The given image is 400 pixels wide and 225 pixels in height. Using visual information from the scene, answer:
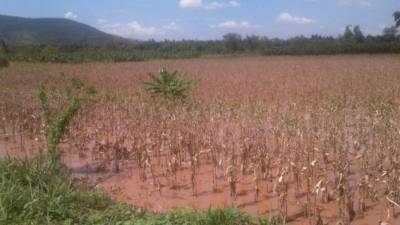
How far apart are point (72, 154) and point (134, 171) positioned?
1.56 m

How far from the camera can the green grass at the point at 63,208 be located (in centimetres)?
486

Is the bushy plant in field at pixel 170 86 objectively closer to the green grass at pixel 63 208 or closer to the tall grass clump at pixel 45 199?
the tall grass clump at pixel 45 199

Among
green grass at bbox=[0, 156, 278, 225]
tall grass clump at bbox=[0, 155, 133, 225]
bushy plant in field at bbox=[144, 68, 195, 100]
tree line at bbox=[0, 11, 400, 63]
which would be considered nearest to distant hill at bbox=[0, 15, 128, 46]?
tree line at bbox=[0, 11, 400, 63]

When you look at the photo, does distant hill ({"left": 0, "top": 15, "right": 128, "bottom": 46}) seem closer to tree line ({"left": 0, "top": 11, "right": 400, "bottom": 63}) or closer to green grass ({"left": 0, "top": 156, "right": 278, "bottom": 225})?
tree line ({"left": 0, "top": 11, "right": 400, "bottom": 63})

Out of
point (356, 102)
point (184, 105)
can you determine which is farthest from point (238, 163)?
point (356, 102)

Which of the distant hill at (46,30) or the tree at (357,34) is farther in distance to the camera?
the distant hill at (46,30)

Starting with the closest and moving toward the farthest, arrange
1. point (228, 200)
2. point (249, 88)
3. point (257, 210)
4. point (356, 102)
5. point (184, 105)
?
point (257, 210) < point (228, 200) < point (184, 105) < point (356, 102) < point (249, 88)

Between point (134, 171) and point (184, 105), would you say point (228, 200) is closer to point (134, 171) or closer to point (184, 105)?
point (134, 171)

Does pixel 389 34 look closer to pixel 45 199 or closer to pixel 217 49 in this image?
pixel 217 49

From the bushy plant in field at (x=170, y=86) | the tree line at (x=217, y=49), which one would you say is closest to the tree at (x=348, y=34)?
the tree line at (x=217, y=49)

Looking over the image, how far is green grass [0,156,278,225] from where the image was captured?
15.9 ft

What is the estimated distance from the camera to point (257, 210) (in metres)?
5.71

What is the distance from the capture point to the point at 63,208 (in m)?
5.30

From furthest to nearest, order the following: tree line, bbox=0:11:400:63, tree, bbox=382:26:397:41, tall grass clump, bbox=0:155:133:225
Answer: tree, bbox=382:26:397:41 < tree line, bbox=0:11:400:63 < tall grass clump, bbox=0:155:133:225
